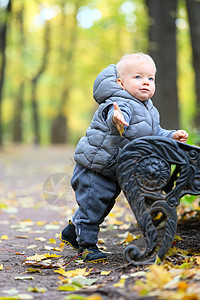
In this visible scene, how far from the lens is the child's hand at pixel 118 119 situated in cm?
275

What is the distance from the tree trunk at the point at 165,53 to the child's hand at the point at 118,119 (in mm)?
7382

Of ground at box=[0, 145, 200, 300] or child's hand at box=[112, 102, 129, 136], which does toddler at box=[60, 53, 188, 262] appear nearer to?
child's hand at box=[112, 102, 129, 136]

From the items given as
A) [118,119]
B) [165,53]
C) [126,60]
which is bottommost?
[118,119]

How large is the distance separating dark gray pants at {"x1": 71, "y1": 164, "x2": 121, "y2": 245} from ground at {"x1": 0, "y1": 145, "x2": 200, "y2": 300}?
0.80 ft

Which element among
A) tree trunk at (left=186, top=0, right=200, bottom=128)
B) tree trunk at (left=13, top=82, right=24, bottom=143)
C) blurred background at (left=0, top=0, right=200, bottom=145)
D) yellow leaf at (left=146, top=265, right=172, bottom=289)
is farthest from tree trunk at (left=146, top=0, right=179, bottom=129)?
tree trunk at (left=13, top=82, right=24, bottom=143)

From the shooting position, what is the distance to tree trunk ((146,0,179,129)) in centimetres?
1025

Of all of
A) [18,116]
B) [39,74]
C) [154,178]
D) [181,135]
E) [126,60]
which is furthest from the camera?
[18,116]

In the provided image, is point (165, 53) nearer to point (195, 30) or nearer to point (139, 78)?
point (195, 30)

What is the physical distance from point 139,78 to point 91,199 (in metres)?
0.99

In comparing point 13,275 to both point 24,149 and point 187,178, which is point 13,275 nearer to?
point 187,178

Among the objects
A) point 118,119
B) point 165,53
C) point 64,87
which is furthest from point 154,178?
point 64,87

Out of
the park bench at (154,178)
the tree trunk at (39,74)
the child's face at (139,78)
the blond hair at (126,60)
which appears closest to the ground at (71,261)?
the park bench at (154,178)

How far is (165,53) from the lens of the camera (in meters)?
10.5

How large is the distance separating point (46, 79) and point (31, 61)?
2.50 m
